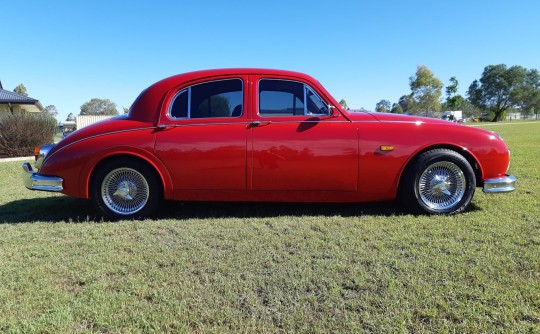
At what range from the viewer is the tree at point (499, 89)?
79.4m

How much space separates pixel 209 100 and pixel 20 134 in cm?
1118

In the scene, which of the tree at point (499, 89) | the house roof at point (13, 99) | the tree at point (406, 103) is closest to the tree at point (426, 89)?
the tree at point (406, 103)

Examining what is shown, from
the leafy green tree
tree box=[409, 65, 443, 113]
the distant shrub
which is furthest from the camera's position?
the leafy green tree

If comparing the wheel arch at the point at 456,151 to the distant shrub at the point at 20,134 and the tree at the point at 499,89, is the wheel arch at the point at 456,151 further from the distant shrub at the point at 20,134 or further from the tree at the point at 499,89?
the tree at the point at 499,89

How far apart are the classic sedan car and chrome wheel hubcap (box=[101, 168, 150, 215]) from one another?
0.01 meters

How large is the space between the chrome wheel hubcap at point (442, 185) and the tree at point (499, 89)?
9199cm

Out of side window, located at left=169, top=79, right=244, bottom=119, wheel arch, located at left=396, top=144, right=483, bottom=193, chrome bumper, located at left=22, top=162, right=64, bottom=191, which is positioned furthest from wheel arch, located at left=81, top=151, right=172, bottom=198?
wheel arch, located at left=396, top=144, right=483, bottom=193

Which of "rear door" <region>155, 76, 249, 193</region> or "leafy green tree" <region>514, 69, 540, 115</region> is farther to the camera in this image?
"leafy green tree" <region>514, 69, 540, 115</region>

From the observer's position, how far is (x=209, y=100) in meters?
3.98

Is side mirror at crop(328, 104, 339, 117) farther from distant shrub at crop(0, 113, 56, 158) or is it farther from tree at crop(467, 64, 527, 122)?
tree at crop(467, 64, 527, 122)

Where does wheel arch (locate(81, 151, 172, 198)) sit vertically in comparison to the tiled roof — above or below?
below

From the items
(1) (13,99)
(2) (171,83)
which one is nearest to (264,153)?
(2) (171,83)

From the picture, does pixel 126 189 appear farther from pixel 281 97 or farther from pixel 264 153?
pixel 281 97

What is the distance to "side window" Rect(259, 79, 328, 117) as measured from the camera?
3.92m
